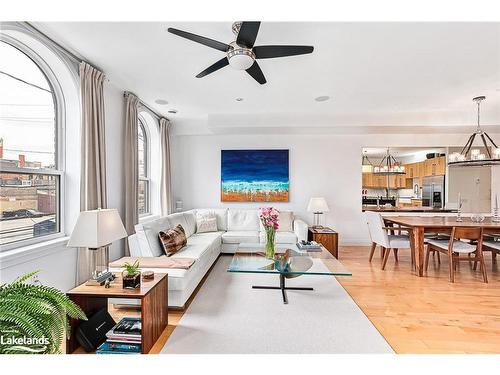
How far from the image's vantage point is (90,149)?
3059 millimetres

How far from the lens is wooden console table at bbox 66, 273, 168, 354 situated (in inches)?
76.0

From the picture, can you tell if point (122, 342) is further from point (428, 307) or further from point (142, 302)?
point (428, 307)

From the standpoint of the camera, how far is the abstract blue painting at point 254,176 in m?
5.73

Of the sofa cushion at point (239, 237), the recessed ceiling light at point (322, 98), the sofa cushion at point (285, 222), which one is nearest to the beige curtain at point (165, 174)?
the sofa cushion at point (239, 237)

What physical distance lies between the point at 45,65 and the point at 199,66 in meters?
1.60

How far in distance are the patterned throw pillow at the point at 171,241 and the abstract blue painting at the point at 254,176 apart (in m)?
2.31

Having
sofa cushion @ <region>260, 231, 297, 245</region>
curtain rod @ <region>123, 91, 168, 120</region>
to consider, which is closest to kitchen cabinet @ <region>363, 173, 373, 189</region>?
sofa cushion @ <region>260, 231, 297, 245</region>

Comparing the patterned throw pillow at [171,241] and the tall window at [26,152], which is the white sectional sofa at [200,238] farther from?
the tall window at [26,152]

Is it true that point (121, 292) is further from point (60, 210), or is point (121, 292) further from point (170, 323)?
point (60, 210)

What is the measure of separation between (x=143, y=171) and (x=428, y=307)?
4.89 m

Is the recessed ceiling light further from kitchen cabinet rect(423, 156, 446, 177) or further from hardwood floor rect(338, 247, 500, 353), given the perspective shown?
kitchen cabinet rect(423, 156, 446, 177)

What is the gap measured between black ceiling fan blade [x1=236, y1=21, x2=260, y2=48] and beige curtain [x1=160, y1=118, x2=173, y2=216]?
351 cm
